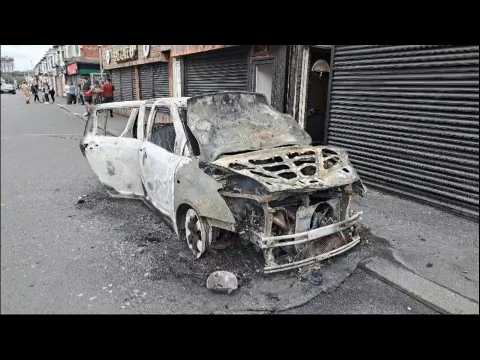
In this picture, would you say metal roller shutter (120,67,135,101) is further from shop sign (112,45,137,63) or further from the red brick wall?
the red brick wall

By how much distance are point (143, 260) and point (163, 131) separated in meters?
1.60

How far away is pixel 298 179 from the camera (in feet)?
10.1

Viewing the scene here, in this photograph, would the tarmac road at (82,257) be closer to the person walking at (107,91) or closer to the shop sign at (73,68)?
the person walking at (107,91)

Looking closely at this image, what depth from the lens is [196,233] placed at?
142 inches

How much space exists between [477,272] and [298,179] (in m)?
1.48

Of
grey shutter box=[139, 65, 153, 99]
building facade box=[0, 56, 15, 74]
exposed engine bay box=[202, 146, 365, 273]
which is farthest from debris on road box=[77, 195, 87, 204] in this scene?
building facade box=[0, 56, 15, 74]

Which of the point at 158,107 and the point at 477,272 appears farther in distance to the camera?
the point at 158,107

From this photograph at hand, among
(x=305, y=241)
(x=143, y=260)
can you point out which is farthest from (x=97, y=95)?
(x=305, y=241)

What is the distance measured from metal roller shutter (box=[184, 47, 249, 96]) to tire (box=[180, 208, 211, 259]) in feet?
17.4

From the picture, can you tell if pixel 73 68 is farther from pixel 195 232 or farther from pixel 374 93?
pixel 195 232

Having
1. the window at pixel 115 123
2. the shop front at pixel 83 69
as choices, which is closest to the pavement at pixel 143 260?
the window at pixel 115 123

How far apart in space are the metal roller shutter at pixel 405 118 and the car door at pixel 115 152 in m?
3.58
